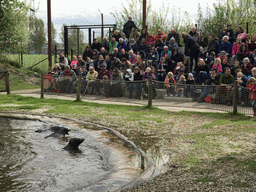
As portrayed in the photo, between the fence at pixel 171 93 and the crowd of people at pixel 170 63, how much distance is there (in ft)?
0.14

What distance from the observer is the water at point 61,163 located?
5.83 metres

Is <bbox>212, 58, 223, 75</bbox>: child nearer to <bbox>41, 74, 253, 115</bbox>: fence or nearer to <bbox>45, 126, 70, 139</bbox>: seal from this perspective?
<bbox>41, 74, 253, 115</bbox>: fence

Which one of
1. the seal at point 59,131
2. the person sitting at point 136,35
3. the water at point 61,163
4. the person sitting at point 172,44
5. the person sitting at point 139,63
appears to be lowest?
the water at point 61,163

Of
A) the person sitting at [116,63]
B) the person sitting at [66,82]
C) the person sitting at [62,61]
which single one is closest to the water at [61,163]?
the person sitting at [66,82]

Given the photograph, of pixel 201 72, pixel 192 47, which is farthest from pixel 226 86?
pixel 192 47

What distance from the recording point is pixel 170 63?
55.1ft

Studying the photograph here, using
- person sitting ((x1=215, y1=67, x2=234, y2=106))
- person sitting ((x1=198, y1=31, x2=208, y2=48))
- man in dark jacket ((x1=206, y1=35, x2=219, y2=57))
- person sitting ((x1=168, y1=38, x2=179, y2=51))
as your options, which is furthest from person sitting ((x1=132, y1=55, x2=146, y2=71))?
person sitting ((x1=215, y1=67, x2=234, y2=106))

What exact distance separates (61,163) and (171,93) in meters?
7.04

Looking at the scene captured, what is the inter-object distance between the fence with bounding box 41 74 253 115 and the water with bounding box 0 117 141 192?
452cm

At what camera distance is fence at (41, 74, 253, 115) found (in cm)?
1168

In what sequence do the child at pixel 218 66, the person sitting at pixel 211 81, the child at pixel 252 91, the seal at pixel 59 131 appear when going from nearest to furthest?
the seal at pixel 59 131 → the child at pixel 252 91 → the person sitting at pixel 211 81 → the child at pixel 218 66

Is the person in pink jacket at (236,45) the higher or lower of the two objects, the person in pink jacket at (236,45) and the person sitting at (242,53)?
the higher

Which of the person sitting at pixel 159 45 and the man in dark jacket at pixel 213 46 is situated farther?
the person sitting at pixel 159 45

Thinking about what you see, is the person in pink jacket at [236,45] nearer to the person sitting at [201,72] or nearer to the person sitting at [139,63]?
the person sitting at [201,72]
